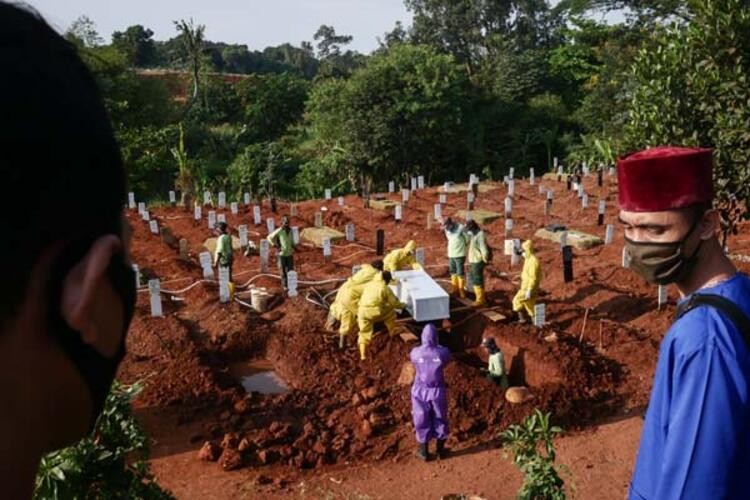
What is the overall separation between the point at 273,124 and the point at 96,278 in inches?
1212

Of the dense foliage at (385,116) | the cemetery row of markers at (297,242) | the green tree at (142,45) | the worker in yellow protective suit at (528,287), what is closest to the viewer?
the worker in yellow protective suit at (528,287)

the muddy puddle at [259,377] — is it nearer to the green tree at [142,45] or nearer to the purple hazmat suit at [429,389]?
the purple hazmat suit at [429,389]

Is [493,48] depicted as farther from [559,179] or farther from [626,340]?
[626,340]

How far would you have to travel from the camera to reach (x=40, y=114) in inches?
29.5

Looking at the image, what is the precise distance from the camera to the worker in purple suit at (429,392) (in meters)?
6.30

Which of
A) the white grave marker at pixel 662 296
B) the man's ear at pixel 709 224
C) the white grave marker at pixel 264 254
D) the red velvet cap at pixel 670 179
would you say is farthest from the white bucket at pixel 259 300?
the man's ear at pixel 709 224

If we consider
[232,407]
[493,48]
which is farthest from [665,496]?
[493,48]

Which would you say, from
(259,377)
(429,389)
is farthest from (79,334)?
(259,377)

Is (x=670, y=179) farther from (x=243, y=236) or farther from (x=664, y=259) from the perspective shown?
(x=243, y=236)

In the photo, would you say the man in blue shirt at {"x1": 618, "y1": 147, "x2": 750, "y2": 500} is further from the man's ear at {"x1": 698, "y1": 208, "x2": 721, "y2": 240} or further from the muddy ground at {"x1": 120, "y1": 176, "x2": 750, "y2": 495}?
the muddy ground at {"x1": 120, "y1": 176, "x2": 750, "y2": 495}

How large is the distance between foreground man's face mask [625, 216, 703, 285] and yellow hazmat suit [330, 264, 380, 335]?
6272 mm

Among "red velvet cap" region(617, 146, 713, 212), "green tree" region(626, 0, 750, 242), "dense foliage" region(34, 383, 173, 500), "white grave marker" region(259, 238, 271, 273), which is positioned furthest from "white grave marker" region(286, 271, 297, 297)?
"red velvet cap" region(617, 146, 713, 212)

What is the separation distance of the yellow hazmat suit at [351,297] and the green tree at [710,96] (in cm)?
371

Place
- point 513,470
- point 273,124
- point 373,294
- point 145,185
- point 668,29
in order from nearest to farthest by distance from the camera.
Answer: point 513,470, point 668,29, point 373,294, point 145,185, point 273,124
